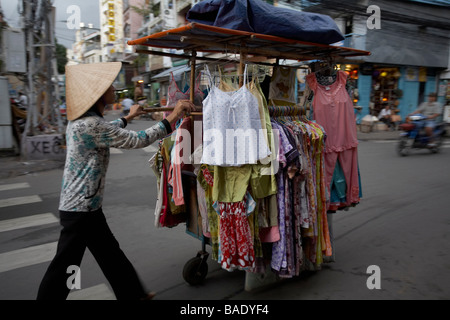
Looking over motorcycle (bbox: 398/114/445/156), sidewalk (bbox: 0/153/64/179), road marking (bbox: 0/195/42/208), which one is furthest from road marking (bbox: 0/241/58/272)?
motorcycle (bbox: 398/114/445/156)

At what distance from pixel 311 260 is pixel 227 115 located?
1.44 metres

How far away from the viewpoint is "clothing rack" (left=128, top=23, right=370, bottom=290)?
97.9 inches

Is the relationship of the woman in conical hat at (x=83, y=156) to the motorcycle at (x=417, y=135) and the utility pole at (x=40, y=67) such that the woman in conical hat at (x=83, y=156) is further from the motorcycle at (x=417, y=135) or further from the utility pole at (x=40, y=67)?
the motorcycle at (x=417, y=135)

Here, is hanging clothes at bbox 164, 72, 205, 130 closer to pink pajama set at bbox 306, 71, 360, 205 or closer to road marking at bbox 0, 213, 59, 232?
pink pajama set at bbox 306, 71, 360, 205

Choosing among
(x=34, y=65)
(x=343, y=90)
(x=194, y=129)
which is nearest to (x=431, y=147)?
(x=343, y=90)

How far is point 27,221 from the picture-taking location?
4.76 meters

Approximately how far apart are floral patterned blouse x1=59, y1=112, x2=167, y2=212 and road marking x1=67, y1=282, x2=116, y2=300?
96 cm

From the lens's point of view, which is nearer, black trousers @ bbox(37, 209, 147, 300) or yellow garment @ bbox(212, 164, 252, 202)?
black trousers @ bbox(37, 209, 147, 300)

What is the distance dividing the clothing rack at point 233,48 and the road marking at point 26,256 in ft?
5.58

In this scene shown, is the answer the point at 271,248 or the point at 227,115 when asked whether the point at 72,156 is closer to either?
the point at 227,115

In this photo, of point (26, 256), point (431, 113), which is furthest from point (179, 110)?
point (431, 113)

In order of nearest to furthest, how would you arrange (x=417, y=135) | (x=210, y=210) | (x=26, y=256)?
(x=210, y=210), (x=26, y=256), (x=417, y=135)

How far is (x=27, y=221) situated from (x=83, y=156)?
3.15 metres

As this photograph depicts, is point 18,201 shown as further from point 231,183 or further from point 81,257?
point 231,183
